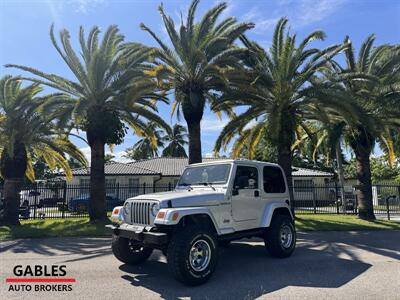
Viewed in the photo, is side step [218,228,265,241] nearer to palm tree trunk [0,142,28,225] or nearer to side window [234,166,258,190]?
side window [234,166,258,190]

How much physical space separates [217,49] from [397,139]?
12.8 meters

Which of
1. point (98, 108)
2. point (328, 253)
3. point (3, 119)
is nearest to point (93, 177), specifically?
point (98, 108)

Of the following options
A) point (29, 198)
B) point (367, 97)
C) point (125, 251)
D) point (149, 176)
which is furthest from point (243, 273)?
point (149, 176)

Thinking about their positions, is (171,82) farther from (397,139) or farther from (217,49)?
(397,139)

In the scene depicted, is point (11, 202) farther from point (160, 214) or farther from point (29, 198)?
point (160, 214)

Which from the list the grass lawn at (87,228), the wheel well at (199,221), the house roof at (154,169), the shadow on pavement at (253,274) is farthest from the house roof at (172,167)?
the wheel well at (199,221)

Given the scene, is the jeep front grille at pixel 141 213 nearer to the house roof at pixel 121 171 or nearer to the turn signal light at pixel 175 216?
the turn signal light at pixel 175 216

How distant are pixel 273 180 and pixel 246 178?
1241mm

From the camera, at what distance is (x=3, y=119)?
639 inches

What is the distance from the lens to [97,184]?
16.3m

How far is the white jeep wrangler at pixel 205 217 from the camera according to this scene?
6.09 metres

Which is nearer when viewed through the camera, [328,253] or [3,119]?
[328,253]

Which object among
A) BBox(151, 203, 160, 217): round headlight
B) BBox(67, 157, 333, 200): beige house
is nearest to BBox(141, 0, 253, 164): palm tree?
BBox(151, 203, 160, 217): round headlight

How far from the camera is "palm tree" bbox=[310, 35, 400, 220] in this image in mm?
14930
